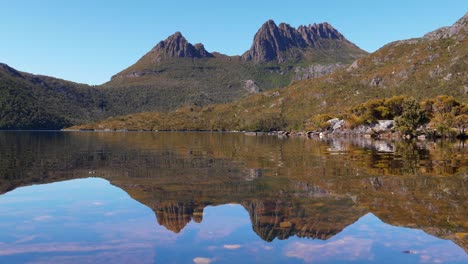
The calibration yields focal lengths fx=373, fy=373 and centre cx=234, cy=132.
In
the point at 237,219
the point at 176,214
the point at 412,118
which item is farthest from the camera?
the point at 412,118

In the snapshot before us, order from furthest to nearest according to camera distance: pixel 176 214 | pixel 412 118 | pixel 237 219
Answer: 1. pixel 412 118
2. pixel 176 214
3. pixel 237 219

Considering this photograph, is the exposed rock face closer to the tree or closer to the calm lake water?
the calm lake water

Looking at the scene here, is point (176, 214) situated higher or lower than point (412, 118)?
lower

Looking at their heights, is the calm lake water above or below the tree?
below

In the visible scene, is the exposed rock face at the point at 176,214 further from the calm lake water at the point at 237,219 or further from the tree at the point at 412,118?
the tree at the point at 412,118

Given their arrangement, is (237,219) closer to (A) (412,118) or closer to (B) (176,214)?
(B) (176,214)

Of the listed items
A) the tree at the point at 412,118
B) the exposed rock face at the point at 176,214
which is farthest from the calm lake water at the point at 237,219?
the tree at the point at 412,118

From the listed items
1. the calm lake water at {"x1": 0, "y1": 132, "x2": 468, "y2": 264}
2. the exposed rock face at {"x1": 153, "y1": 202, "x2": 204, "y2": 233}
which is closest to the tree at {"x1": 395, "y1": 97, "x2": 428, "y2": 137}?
the calm lake water at {"x1": 0, "y1": 132, "x2": 468, "y2": 264}

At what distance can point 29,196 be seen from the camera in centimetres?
2548

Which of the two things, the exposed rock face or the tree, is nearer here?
the exposed rock face

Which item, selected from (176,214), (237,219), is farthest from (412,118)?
(176,214)

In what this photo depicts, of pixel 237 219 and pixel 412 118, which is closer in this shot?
pixel 237 219

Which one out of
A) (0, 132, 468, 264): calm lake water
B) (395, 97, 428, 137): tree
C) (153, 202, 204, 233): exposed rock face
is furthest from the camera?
(395, 97, 428, 137): tree

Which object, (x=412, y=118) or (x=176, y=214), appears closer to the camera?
(x=176, y=214)
